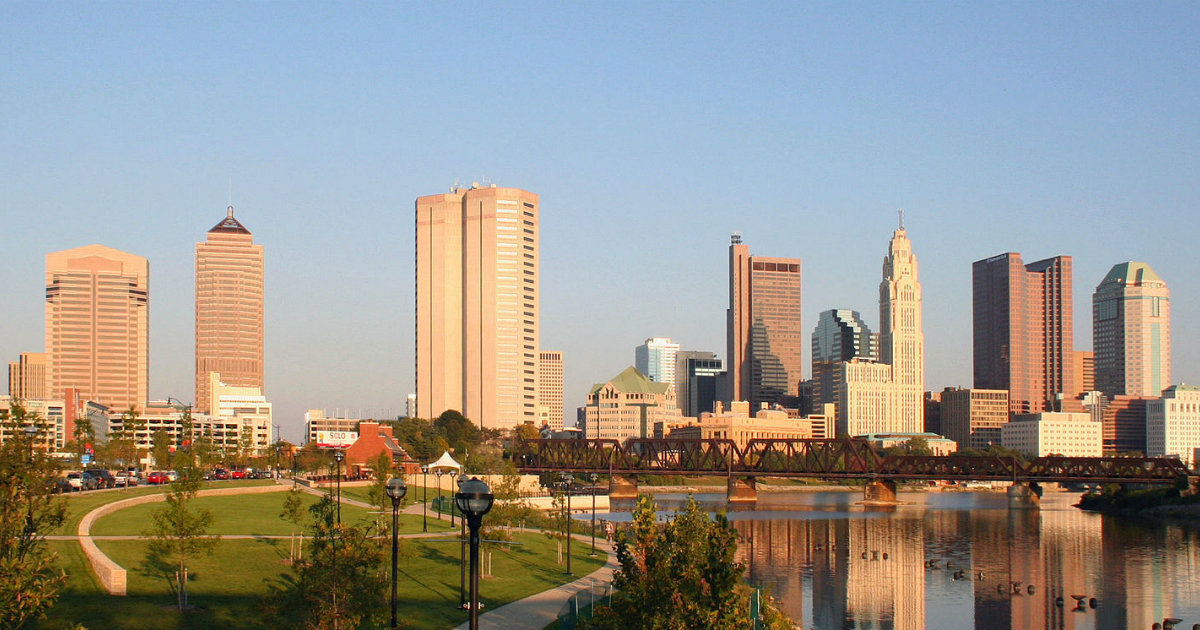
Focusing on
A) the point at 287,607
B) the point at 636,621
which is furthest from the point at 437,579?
the point at 636,621

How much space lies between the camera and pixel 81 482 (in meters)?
103

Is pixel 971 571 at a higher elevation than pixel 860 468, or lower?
lower

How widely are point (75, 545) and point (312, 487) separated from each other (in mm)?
59466

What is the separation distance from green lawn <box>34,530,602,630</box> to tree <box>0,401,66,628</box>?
316cm

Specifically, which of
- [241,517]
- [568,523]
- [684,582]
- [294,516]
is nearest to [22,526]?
[684,582]

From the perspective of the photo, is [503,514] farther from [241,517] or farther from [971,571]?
[971,571]

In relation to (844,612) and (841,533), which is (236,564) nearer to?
(844,612)

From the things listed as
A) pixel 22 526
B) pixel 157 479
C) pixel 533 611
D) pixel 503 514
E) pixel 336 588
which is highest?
pixel 22 526

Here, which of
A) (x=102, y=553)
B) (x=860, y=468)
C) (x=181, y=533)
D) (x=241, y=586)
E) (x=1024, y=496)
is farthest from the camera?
(x=1024, y=496)

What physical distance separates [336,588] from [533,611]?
1379 cm

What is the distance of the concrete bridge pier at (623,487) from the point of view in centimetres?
18038

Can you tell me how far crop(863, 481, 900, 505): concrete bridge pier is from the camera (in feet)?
573

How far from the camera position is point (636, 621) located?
35312 millimetres

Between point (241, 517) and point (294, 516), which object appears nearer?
point (294, 516)
